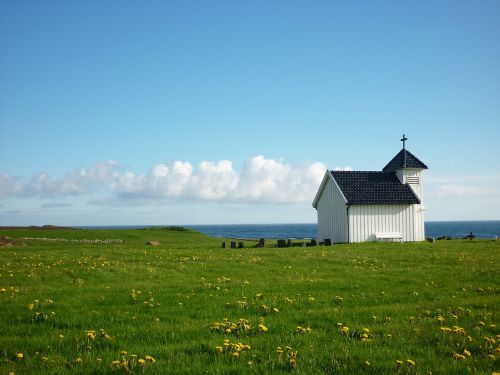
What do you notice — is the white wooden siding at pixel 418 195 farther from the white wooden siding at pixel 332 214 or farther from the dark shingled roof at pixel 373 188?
the white wooden siding at pixel 332 214

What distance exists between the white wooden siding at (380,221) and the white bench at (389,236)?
315 millimetres

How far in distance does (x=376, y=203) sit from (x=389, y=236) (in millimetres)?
3579

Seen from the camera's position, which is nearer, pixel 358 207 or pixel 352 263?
pixel 352 263

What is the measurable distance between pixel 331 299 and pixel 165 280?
695 centimetres

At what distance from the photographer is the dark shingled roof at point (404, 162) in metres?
48.2

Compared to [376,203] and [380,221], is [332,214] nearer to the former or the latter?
[376,203]

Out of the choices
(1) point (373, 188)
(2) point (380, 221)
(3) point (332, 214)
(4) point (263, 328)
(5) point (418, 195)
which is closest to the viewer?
(4) point (263, 328)

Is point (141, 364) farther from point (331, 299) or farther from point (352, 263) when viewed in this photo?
point (352, 263)

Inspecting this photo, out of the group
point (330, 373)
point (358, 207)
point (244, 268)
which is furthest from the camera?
point (358, 207)

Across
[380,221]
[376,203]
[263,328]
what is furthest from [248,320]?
[380,221]

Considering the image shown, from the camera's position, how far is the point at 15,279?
16.7 m

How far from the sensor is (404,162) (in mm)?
48188

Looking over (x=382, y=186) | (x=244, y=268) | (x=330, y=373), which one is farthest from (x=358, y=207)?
(x=330, y=373)

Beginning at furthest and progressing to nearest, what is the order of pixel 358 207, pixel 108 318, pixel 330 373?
pixel 358 207 → pixel 108 318 → pixel 330 373
